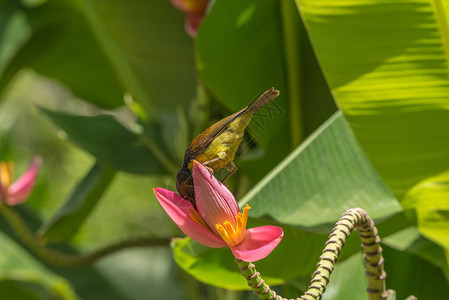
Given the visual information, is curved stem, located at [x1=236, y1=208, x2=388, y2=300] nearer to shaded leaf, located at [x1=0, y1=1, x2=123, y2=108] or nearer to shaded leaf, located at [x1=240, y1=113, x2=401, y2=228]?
shaded leaf, located at [x1=240, y1=113, x2=401, y2=228]

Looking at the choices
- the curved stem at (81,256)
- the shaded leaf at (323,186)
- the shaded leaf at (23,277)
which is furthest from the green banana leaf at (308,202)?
the shaded leaf at (23,277)

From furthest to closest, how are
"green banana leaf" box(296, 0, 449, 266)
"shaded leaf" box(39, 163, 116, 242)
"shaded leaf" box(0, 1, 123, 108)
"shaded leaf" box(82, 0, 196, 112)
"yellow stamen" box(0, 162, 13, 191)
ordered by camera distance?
"shaded leaf" box(0, 1, 123, 108)
"shaded leaf" box(82, 0, 196, 112)
"shaded leaf" box(39, 163, 116, 242)
"yellow stamen" box(0, 162, 13, 191)
"green banana leaf" box(296, 0, 449, 266)

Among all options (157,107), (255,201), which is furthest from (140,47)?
(255,201)

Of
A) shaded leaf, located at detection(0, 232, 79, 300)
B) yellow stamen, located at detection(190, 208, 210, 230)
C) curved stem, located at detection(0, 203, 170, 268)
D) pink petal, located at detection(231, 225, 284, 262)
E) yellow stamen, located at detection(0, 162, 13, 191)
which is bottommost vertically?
shaded leaf, located at detection(0, 232, 79, 300)

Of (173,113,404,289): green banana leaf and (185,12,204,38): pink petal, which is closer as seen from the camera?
(173,113,404,289): green banana leaf

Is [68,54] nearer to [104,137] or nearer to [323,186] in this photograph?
[104,137]

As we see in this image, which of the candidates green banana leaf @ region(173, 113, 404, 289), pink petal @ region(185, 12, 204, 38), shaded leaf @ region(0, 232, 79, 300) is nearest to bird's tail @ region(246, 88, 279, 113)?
green banana leaf @ region(173, 113, 404, 289)

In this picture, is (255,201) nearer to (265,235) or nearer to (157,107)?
(265,235)
